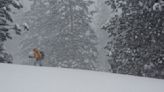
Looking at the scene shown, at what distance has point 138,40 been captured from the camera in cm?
1590

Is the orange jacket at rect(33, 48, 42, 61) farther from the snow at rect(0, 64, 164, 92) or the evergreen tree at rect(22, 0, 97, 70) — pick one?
the evergreen tree at rect(22, 0, 97, 70)

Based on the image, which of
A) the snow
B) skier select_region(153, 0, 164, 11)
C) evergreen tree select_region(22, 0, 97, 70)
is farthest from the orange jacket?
evergreen tree select_region(22, 0, 97, 70)

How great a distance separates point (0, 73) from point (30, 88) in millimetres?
2418

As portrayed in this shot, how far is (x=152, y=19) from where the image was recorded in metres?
15.3

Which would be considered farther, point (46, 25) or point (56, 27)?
point (46, 25)

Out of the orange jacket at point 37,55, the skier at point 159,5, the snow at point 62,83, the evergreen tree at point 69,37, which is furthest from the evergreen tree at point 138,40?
the evergreen tree at point 69,37

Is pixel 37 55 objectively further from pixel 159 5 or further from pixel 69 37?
pixel 69 37

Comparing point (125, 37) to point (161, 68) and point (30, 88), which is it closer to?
point (161, 68)

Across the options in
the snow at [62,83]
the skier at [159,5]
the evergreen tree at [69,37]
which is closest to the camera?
the snow at [62,83]

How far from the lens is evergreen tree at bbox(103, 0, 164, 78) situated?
15203 millimetres

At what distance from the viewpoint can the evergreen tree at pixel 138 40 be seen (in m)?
15.2

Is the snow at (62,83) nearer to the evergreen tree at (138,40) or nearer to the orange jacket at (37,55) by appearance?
the orange jacket at (37,55)

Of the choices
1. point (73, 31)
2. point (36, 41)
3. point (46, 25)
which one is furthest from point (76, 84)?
point (36, 41)

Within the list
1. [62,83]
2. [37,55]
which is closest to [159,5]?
[37,55]
